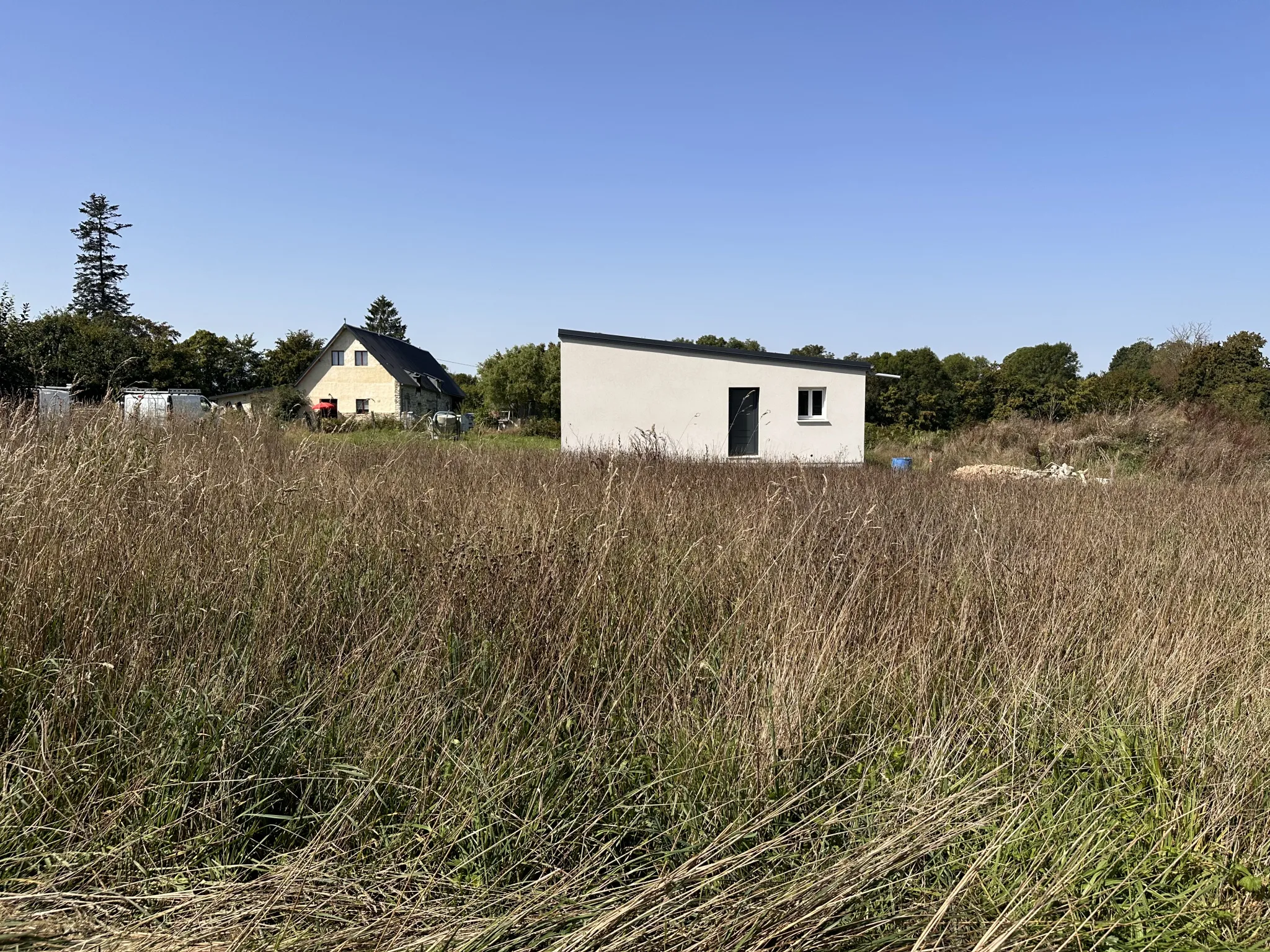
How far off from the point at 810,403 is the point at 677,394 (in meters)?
4.01

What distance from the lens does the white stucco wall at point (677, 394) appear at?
19.2 metres

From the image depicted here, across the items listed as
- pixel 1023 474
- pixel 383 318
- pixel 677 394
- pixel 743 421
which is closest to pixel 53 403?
pixel 1023 474

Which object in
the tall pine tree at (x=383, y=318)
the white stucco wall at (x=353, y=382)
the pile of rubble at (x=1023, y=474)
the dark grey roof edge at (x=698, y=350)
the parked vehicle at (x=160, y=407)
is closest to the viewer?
the parked vehicle at (x=160, y=407)

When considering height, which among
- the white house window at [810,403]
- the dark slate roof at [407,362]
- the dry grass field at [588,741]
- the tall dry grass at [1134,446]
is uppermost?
the dark slate roof at [407,362]

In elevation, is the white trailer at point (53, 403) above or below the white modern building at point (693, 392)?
below

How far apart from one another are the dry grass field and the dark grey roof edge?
15.6 metres

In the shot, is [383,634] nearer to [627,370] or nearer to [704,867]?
[704,867]

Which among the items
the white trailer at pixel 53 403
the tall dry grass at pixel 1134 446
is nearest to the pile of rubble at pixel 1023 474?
the tall dry grass at pixel 1134 446

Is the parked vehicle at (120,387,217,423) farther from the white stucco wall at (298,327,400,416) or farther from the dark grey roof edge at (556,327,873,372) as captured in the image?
the white stucco wall at (298,327,400,416)

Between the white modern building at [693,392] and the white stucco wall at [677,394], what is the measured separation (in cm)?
2

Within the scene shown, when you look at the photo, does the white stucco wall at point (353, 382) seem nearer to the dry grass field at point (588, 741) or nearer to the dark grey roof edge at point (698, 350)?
the dark grey roof edge at point (698, 350)

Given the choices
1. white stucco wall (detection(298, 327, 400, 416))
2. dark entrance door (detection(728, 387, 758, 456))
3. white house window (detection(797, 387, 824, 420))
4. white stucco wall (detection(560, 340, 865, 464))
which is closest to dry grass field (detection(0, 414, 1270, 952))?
white stucco wall (detection(560, 340, 865, 464))

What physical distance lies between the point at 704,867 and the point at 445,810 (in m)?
0.76

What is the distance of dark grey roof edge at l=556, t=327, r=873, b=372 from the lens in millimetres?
18984
